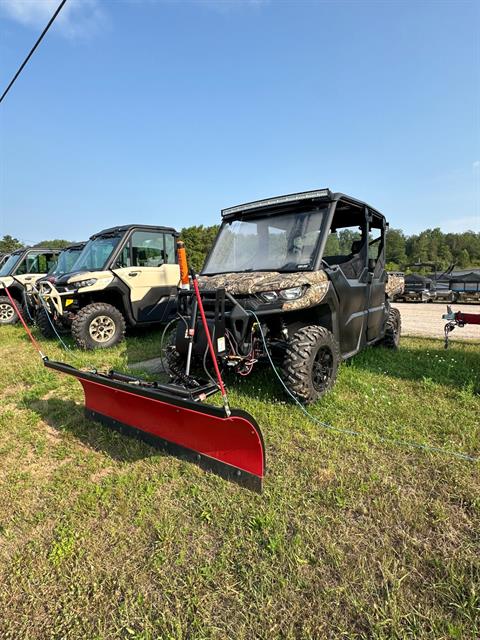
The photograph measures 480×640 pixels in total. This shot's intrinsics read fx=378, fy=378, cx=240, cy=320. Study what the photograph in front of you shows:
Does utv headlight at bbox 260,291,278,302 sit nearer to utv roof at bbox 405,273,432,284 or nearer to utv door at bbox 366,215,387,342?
utv door at bbox 366,215,387,342

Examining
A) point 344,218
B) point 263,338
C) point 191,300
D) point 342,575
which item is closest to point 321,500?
point 342,575

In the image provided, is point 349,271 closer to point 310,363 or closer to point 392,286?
point 310,363

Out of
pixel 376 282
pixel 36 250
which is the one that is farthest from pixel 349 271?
pixel 36 250

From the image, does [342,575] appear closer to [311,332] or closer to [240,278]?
[311,332]

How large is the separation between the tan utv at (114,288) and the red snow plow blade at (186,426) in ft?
12.9

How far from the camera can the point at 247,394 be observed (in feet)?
14.0

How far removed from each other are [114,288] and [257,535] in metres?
6.37

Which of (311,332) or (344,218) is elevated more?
(344,218)

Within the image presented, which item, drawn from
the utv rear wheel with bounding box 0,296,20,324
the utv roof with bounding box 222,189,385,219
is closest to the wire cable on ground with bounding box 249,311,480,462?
the utv roof with bounding box 222,189,385,219

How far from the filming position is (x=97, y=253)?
823 centimetres

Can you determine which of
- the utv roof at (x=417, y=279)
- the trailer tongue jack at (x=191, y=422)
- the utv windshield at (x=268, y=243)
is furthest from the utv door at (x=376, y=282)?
the utv roof at (x=417, y=279)

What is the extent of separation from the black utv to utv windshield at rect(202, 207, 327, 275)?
0.01 metres

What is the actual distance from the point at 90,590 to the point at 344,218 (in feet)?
15.1

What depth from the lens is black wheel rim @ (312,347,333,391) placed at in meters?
4.01
